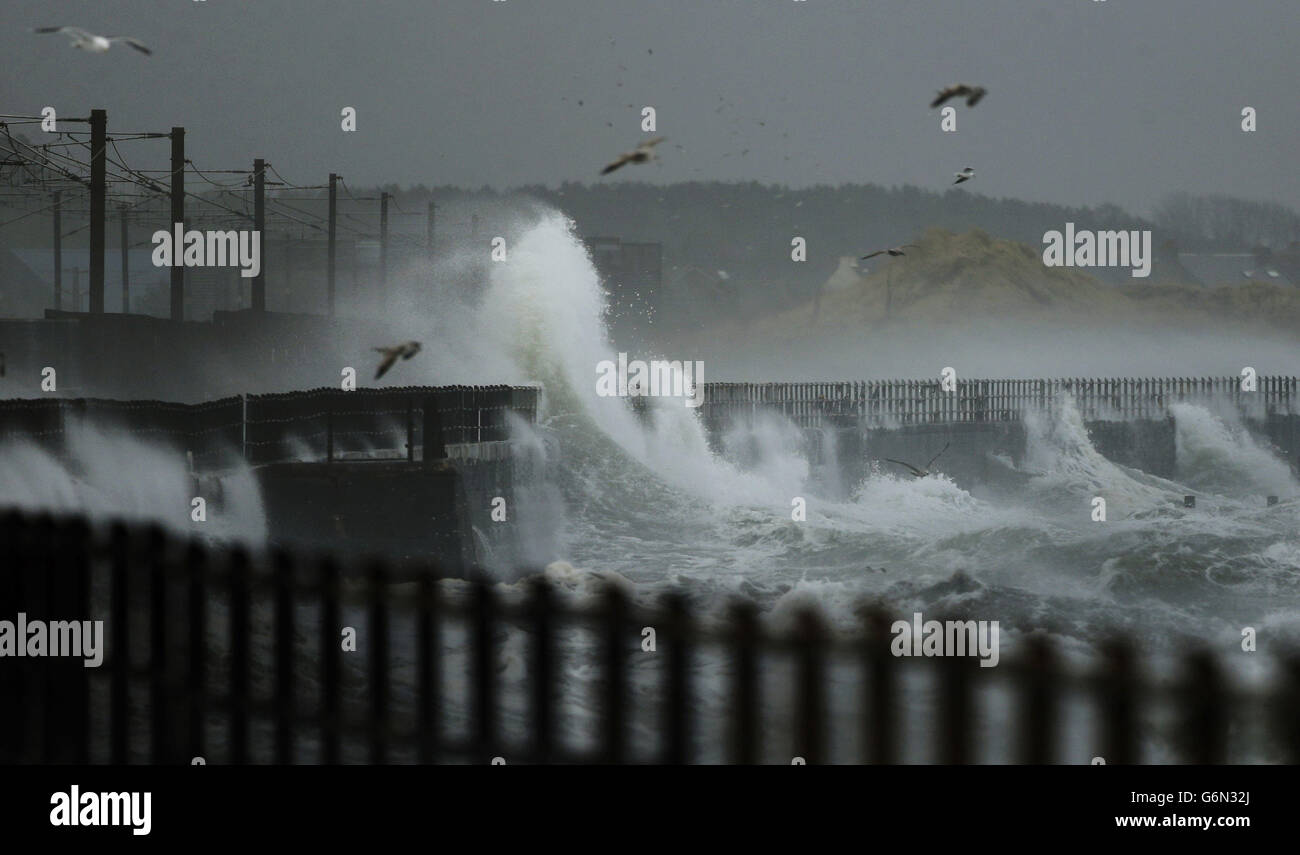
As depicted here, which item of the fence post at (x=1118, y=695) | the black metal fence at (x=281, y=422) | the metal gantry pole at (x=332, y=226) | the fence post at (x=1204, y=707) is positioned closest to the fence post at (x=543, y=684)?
the fence post at (x=1118, y=695)

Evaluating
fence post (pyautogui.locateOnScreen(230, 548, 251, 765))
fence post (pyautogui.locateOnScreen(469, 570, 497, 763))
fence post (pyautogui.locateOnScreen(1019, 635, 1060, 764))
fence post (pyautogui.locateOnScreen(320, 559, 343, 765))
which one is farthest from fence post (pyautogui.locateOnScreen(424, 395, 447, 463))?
fence post (pyautogui.locateOnScreen(1019, 635, 1060, 764))

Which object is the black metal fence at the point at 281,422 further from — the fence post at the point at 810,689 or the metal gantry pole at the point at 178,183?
the fence post at the point at 810,689

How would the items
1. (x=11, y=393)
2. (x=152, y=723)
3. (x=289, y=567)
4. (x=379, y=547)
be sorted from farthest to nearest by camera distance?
(x=11, y=393) < (x=379, y=547) < (x=152, y=723) < (x=289, y=567)

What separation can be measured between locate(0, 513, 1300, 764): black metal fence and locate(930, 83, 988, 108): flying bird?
7.14 meters

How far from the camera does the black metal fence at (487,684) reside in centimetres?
412

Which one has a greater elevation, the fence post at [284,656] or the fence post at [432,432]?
the fence post at [432,432]

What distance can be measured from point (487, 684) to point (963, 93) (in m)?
8.78

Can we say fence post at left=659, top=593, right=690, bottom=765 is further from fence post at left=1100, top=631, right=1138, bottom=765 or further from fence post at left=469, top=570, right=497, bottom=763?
fence post at left=1100, top=631, right=1138, bottom=765

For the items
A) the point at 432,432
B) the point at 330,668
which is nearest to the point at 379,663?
the point at 330,668

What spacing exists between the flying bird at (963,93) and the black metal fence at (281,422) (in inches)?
420

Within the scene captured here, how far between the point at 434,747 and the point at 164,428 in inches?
619
